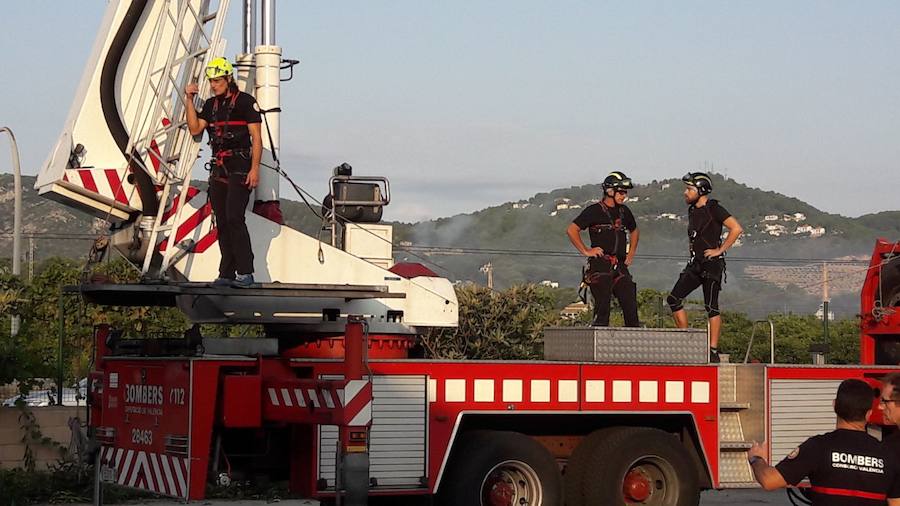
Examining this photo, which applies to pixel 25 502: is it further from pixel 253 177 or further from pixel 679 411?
pixel 679 411

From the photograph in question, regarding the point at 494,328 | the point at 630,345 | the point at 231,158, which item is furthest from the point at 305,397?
A: the point at 494,328

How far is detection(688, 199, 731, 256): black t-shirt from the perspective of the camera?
13.6 m

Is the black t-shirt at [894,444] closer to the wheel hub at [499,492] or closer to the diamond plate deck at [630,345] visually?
the diamond plate deck at [630,345]

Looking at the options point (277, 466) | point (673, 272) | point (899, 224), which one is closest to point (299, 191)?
point (277, 466)

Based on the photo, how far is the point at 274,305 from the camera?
39.8ft

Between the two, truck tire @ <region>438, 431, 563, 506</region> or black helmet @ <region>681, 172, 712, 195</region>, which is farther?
black helmet @ <region>681, 172, 712, 195</region>

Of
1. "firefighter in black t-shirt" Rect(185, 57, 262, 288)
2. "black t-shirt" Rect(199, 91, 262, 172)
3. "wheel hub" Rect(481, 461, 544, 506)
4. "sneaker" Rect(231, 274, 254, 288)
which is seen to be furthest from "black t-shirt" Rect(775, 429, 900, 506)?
"black t-shirt" Rect(199, 91, 262, 172)

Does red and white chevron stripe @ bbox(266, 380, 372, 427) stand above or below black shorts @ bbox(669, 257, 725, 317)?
below

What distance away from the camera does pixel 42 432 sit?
54.3ft

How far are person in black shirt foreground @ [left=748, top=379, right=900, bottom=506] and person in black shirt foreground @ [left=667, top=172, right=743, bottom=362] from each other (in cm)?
644

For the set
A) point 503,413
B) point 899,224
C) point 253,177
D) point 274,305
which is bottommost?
point 503,413

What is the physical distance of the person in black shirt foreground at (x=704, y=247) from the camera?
13.5m

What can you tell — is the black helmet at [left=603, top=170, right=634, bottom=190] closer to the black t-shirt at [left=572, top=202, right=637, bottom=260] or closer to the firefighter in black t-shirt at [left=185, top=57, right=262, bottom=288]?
the black t-shirt at [left=572, top=202, right=637, bottom=260]

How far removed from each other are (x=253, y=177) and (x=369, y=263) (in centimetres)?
141
